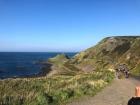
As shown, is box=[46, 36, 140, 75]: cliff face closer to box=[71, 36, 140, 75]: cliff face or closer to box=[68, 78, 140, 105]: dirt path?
box=[71, 36, 140, 75]: cliff face

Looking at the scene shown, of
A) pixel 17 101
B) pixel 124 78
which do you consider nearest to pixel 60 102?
pixel 17 101

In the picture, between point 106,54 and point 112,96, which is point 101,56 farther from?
point 112,96

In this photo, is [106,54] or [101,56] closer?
[101,56]

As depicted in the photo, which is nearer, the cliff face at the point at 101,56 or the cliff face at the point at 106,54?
the cliff face at the point at 101,56

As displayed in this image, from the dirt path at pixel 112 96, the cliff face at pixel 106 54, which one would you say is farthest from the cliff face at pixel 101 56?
the dirt path at pixel 112 96

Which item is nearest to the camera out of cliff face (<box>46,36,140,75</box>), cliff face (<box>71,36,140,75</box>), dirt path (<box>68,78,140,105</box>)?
dirt path (<box>68,78,140,105</box>)

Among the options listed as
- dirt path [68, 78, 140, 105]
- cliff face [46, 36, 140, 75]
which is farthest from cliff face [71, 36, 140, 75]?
dirt path [68, 78, 140, 105]

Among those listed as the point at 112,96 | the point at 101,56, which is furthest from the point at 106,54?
the point at 112,96

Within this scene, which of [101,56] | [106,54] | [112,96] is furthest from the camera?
[106,54]

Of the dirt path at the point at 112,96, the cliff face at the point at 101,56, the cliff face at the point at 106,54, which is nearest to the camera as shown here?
the dirt path at the point at 112,96

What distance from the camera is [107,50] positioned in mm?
136500

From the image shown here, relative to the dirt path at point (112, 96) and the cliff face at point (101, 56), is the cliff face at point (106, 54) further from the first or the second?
the dirt path at point (112, 96)

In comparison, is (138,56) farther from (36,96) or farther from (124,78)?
(36,96)

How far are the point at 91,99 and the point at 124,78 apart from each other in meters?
15.9
